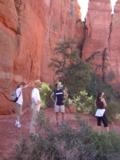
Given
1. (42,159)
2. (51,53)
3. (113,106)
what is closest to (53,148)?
(42,159)

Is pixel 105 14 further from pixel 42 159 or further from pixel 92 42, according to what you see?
pixel 42 159

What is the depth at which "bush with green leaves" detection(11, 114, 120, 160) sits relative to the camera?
7887 millimetres

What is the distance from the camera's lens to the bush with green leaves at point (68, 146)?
25.9 ft

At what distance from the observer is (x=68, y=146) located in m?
8.09

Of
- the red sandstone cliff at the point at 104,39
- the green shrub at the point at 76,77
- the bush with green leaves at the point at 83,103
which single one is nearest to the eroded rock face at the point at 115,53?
the red sandstone cliff at the point at 104,39

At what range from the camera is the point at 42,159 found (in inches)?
301

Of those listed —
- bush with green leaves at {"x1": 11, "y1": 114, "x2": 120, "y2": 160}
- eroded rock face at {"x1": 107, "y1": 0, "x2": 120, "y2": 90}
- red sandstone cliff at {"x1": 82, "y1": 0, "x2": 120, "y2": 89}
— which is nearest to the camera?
bush with green leaves at {"x1": 11, "y1": 114, "x2": 120, "y2": 160}

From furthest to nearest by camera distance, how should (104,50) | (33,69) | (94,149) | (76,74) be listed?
1. (104,50)
2. (76,74)
3. (33,69)
4. (94,149)

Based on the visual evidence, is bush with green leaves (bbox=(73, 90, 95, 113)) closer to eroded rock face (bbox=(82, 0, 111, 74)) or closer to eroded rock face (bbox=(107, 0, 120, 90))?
eroded rock face (bbox=(107, 0, 120, 90))

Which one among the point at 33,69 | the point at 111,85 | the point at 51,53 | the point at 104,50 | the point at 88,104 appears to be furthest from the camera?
the point at 104,50

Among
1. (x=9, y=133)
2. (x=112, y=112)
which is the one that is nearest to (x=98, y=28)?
(x=112, y=112)

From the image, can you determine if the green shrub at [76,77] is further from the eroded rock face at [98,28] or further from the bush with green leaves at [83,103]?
the eroded rock face at [98,28]

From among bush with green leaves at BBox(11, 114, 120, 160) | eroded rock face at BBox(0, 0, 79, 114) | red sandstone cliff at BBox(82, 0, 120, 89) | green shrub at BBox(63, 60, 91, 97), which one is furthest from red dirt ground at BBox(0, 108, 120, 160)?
red sandstone cliff at BBox(82, 0, 120, 89)

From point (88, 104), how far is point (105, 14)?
26.6 meters
